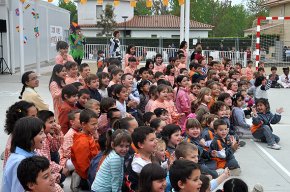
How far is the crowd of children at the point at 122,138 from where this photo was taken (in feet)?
11.2

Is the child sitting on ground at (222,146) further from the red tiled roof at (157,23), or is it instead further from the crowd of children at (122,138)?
the red tiled roof at (157,23)

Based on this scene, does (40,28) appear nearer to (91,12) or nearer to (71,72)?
(71,72)

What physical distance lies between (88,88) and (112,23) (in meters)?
36.0

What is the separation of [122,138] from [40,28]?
22106 millimetres

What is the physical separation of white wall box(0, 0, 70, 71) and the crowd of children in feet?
40.7

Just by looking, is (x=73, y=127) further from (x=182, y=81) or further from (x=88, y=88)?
(x=182, y=81)

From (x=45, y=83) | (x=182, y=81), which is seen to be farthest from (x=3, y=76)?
(x=182, y=81)

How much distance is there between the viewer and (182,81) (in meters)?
7.86

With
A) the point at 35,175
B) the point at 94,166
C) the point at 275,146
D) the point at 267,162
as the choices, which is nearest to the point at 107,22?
the point at 275,146

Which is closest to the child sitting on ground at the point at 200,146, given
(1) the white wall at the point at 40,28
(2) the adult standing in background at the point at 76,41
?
(2) the adult standing in background at the point at 76,41

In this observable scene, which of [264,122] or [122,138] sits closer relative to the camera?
[122,138]

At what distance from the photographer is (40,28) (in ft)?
82.1

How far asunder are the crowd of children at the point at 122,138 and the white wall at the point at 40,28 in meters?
12.4

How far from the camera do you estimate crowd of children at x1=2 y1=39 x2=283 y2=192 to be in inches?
135
